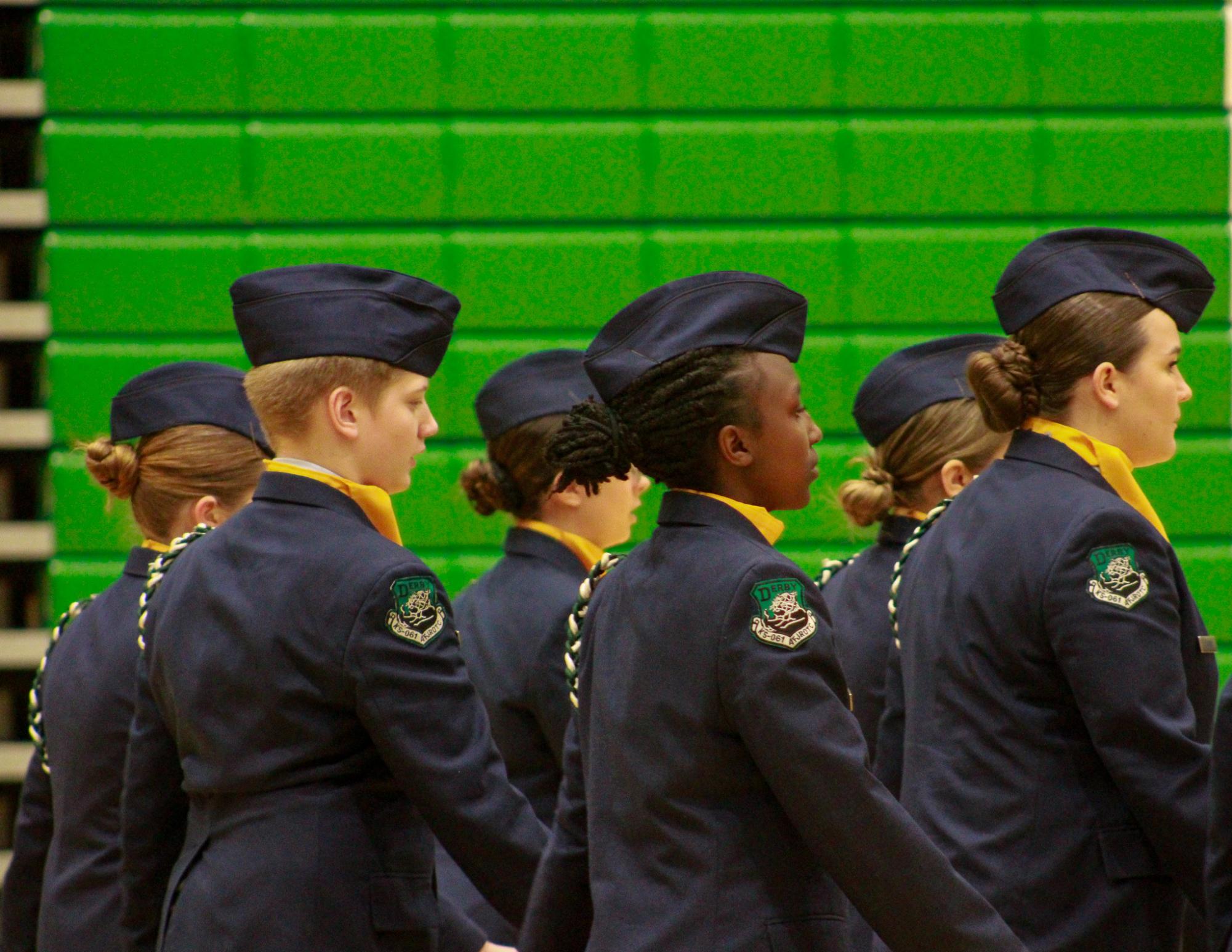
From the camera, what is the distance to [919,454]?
2.96 m

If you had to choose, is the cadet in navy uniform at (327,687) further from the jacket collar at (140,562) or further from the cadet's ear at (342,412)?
the jacket collar at (140,562)

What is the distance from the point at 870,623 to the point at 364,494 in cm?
132

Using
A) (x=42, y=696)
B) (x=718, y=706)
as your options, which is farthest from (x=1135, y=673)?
(x=42, y=696)

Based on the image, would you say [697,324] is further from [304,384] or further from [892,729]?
[892,729]

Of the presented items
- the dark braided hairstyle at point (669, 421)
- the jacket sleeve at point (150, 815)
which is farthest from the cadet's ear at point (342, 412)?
the jacket sleeve at point (150, 815)

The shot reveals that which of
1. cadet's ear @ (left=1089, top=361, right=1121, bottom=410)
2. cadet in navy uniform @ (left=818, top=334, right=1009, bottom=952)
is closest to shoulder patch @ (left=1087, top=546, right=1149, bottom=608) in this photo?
cadet's ear @ (left=1089, top=361, right=1121, bottom=410)

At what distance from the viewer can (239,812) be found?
1810mm

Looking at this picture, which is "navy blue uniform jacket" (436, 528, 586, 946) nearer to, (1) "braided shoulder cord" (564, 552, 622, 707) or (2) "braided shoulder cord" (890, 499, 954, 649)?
(1) "braided shoulder cord" (564, 552, 622, 707)

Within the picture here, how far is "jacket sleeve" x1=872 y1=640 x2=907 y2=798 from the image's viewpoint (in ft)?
7.80

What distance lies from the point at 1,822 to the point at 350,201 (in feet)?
7.94

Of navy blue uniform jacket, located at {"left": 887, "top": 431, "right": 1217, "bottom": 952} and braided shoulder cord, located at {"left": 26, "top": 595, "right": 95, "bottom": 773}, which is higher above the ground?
navy blue uniform jacket, located at {"left": 887, "top": 431, "right": 1217, "bottom": 952}

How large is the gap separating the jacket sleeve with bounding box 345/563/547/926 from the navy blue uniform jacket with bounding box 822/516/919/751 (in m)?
1.17

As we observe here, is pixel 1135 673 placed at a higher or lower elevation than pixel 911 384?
→ lower

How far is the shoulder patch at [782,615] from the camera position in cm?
154
